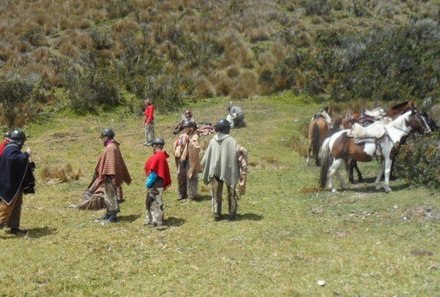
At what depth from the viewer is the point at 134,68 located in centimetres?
3094

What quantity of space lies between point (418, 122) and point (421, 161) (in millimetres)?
914

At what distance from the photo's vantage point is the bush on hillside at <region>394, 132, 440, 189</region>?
468 inches

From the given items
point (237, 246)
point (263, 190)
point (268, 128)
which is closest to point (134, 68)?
point (268, 128)

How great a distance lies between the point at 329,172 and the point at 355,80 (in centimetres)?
1514

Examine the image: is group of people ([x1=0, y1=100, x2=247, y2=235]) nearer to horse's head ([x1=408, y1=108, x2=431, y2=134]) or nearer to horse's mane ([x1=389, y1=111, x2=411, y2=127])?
horse's mane ([x1=389, y1=111, x2=411, y2=127])

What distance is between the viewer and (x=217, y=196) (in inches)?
424

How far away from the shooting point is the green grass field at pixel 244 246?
768cm

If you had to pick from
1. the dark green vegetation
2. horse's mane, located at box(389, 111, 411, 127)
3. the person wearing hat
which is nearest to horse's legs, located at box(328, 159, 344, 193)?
horse's mane, located at box(389, 111, 411, 127)

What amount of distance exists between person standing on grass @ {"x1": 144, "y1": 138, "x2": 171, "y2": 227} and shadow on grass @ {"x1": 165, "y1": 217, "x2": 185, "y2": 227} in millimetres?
322

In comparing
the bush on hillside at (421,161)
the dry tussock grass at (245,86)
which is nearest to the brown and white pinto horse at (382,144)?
the bush on hillside at (421,161)

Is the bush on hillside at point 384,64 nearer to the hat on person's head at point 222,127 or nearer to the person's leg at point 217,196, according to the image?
the hat on person's head at point 222,127

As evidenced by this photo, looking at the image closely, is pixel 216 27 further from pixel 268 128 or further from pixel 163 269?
pixel 163 269

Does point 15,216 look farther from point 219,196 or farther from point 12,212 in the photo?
point 219,196

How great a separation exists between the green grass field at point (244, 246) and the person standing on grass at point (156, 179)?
0.37 m
